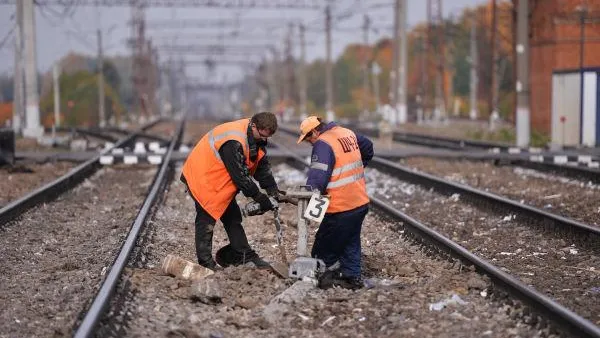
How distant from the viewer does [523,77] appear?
99.4 ft

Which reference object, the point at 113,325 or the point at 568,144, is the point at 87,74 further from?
the point at 113,325

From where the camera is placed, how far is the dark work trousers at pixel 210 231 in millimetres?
9484

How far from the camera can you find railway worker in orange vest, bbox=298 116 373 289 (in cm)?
886

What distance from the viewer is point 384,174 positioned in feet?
73.6

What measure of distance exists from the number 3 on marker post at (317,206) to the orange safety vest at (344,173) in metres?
0.33

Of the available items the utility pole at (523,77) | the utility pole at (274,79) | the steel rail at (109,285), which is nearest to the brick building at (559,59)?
the utility pole at (523,77)

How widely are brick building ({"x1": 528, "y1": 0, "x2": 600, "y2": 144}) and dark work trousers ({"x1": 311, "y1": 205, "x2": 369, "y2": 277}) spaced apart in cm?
2256

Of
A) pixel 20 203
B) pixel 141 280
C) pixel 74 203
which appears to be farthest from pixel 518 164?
pixel 141 280

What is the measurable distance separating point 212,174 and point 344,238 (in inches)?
50.3

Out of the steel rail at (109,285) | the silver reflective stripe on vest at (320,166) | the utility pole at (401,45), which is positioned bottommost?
the steel rail at (109,285)

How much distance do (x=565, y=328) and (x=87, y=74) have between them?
7221cm

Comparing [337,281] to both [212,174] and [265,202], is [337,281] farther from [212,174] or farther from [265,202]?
A: [212,174]

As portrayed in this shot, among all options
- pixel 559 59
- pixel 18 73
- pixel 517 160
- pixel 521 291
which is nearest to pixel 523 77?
pixel 559 59

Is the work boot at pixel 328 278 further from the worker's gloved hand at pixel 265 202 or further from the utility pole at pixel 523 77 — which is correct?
the utility pole at pixel 523 77
